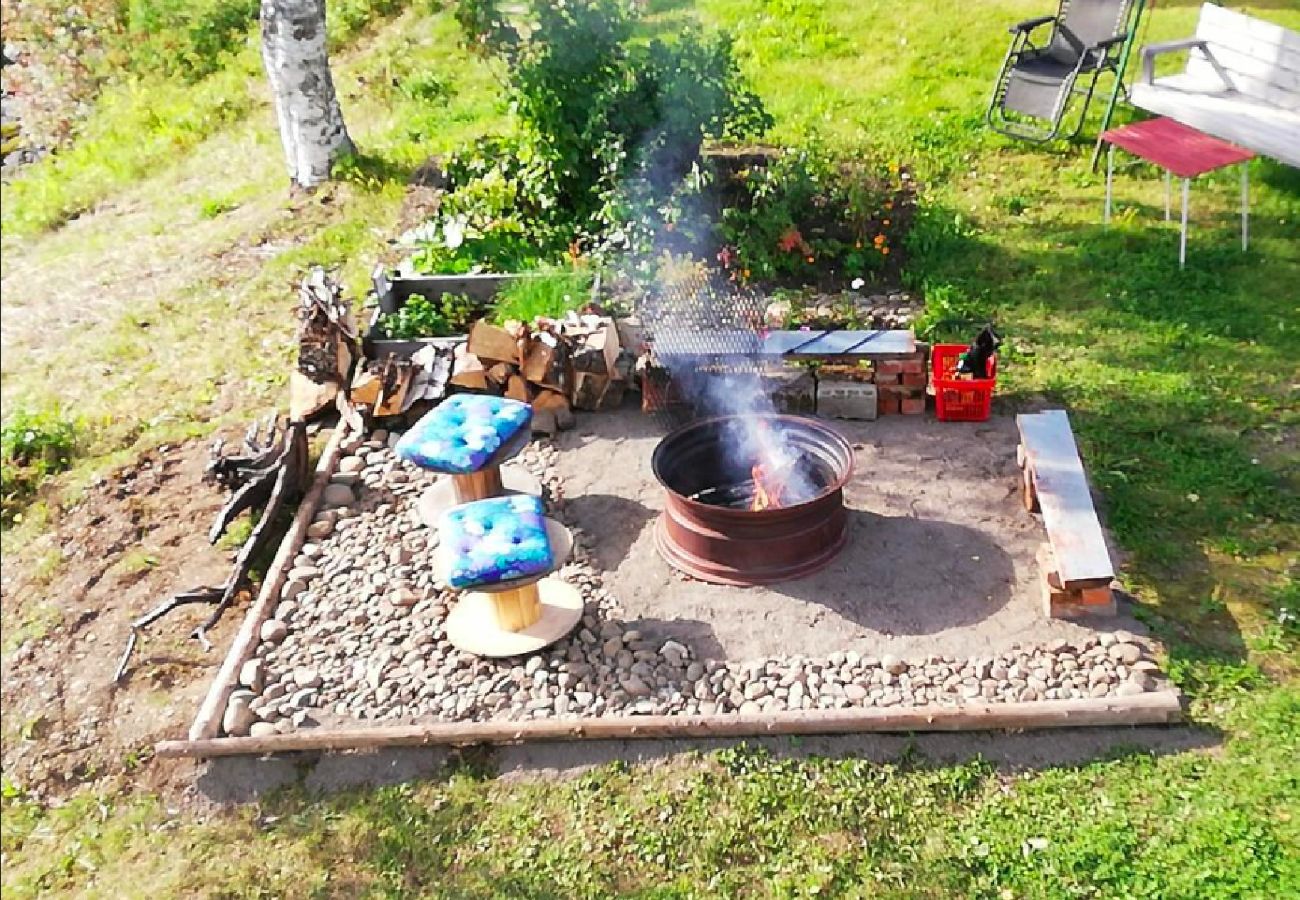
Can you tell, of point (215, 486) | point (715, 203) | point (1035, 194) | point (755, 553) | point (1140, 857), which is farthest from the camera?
point (1035, 194)

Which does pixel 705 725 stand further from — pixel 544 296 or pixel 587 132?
pixel 587 132

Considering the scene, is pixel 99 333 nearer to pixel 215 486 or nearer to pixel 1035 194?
pixel 215 486

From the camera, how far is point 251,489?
646cm

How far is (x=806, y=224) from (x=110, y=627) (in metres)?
5.53

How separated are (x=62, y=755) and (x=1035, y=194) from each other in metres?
8.10

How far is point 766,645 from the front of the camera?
5.34 metres

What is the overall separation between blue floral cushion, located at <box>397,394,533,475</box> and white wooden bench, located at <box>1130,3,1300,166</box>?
20.0ft

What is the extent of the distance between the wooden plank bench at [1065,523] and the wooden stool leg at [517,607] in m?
2.41

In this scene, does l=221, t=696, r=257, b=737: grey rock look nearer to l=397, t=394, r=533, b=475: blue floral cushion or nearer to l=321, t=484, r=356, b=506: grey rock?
l=397, t=394, r=533, b=475: blue floral cushion

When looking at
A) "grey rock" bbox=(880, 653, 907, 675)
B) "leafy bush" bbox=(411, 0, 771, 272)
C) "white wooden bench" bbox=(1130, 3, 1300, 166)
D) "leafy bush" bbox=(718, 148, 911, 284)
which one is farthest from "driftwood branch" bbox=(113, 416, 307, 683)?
"white wooden bench" bbox=(1130, 3, 1300, 166)

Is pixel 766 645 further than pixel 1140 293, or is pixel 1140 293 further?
pixel 1140 293

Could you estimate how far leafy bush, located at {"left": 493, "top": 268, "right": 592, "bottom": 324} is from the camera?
772cm

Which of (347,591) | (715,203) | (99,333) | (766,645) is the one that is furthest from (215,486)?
(715,203)

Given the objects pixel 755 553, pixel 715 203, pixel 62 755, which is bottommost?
pixel 62 755
